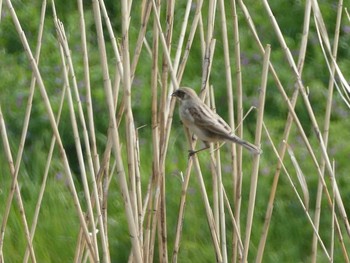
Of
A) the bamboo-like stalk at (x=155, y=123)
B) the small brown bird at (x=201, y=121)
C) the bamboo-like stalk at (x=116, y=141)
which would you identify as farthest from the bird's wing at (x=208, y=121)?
the bamboo-like stalk at (x=116, y=141)

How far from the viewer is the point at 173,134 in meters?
4.61

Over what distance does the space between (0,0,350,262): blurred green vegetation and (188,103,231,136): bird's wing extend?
1.21 m

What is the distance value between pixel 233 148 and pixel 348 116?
2.26m

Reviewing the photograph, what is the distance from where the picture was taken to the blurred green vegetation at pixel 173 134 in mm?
3875

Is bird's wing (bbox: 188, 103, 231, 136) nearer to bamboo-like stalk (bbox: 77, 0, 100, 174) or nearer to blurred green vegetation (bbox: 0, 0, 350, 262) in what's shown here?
bamboo-like stalk (bbox: 77, 0, 100, 174)

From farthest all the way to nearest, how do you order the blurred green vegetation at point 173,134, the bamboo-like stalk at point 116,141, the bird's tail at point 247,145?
the blurred green vegetation at point 173,134
the bird's tail at point 247,145
the bamboo-like stalk at point 116,141

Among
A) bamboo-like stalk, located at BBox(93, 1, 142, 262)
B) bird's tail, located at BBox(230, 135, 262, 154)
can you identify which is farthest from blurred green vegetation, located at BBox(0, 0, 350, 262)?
bamboo-like stalk, located at BBox(93, 1, 142, 262)

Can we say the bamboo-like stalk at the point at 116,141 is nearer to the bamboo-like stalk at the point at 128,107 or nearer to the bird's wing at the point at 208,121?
the bamboo-like stalk at the point at 128,107

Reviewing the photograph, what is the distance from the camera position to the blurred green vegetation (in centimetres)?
388

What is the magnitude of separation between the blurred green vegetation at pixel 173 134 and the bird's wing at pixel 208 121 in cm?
121

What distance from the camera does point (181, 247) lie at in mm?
3812

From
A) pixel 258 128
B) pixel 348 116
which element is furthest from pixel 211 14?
pixel 348 116

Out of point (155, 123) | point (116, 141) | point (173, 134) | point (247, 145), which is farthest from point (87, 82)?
point (173, 134)

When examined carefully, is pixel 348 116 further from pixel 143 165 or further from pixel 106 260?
pixel 106 260
